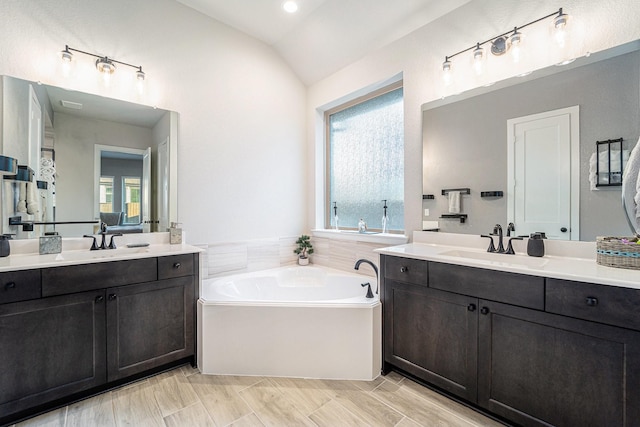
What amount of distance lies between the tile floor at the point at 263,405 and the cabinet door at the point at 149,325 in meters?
0.16

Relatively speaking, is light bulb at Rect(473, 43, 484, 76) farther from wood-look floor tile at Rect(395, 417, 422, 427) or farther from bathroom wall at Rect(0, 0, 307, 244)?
wood-look floor tile at Rect(395, 417, 422, 427)

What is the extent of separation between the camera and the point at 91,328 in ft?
5.58

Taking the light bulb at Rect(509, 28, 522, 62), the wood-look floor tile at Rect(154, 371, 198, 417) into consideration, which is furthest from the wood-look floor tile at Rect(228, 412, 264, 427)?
the light bulb at Rect(509, 28, 522, 62)

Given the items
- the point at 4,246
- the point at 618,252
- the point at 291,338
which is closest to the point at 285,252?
the point at 291,338

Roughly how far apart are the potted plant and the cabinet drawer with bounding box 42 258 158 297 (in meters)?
1.60

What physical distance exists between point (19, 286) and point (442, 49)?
315 centimetres

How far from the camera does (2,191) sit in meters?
1.80

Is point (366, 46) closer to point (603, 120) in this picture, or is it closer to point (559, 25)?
point (559, 25)

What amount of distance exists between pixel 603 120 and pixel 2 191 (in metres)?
3.63

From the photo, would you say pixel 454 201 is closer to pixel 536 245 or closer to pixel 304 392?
pixel 536 245

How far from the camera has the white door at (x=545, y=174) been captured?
5.49ft

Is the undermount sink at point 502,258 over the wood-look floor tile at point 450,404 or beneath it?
over

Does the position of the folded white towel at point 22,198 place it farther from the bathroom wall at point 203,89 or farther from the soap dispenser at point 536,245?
the soap dispenser at point 536,245

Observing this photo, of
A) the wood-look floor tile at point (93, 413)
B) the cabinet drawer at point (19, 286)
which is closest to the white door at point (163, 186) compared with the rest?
the cabinet drawer at point (19, 286)
